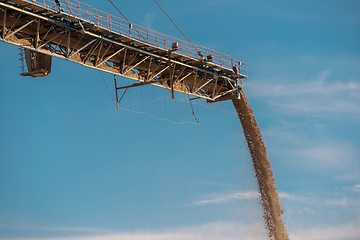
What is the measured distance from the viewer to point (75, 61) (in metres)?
42.1

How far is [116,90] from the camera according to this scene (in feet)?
152

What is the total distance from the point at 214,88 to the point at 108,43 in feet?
31.3

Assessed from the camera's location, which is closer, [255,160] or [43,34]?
[43,34]

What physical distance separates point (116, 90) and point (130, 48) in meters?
3.33

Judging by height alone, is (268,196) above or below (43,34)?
below

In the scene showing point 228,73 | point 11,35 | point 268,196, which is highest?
point 228,73

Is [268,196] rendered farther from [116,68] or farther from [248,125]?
[116,68]

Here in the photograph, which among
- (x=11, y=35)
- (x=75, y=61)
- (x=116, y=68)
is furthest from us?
(x=116, y=68)

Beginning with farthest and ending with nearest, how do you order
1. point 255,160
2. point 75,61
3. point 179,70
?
point 255,160 → point 179,70 → point 75,61

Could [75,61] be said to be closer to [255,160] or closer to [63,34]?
[63,34]

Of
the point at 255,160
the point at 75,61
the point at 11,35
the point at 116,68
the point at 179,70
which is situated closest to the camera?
the point at 11,35

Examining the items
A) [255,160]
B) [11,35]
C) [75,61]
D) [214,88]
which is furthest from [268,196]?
[11,35]

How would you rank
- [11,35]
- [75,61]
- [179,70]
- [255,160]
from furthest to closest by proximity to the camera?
[255,160] < [179,70] < [75,61] < [11,35]

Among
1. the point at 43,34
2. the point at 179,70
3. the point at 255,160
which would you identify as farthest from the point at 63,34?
the point at 255,160
